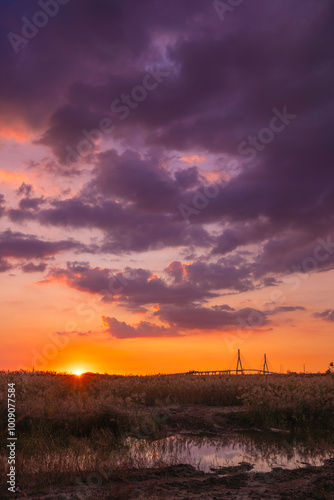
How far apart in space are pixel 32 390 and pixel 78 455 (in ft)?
31.1

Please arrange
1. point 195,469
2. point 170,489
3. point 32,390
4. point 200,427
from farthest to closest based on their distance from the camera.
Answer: point 32,390 → point 200,427 → point 195,469 → point 170,489

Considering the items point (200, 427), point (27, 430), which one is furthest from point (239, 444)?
point (27, 430)

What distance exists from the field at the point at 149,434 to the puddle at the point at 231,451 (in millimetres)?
196

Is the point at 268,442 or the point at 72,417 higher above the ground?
the point at 72,417

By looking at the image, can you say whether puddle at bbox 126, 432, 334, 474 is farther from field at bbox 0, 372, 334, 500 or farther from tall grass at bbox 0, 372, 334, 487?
tall grass at bbox 0, 372, 334, 487

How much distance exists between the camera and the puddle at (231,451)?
9391 mm

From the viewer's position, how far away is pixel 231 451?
35.4ft

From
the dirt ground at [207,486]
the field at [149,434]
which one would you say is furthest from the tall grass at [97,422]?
the dirt ground at [207,486]

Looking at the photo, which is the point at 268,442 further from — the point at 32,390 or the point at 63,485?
the point at 32,390

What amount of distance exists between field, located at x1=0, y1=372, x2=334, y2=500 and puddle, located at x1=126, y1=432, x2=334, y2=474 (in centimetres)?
20

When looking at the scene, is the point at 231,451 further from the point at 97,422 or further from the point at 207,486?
the point at 97,422

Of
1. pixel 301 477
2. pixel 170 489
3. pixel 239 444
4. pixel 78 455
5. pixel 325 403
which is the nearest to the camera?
pixel 170 489

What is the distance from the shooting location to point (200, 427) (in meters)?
13.8

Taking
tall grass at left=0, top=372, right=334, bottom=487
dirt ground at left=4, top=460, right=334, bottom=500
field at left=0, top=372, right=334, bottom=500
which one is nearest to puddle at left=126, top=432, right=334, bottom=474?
field at left=0, top=372, right=334, bottom=500
